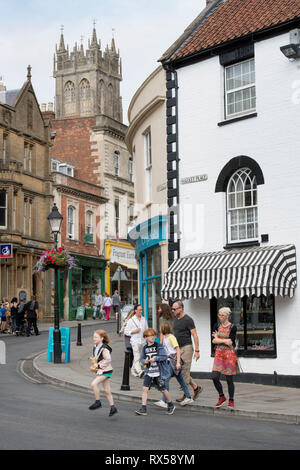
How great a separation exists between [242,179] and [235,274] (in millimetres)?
2653

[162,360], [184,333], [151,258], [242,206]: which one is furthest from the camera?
[151,258]

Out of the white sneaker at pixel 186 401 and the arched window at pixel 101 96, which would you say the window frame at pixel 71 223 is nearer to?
the white sneaker at pixel 186 401

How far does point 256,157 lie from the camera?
655 inches

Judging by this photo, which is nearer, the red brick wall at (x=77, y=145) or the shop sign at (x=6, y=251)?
the shop sign at (x=6, y=251)

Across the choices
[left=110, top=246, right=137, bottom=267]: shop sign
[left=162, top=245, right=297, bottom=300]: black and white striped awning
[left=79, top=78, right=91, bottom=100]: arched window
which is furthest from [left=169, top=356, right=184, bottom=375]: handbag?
[left=79, top=78, right=91, bottom=100]: arched window

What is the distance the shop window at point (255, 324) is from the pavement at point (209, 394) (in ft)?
2.70

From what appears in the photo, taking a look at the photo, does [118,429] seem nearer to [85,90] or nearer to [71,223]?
[71,223]

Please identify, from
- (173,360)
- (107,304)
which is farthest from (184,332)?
(107,304)

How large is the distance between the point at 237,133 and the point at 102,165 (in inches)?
1474

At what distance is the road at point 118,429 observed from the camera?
347 inches

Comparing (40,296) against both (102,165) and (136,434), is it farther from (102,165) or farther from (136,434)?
(136,434)

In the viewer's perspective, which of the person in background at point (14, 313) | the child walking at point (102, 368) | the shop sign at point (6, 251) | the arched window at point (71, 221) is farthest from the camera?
the arched window at point (71, 221)

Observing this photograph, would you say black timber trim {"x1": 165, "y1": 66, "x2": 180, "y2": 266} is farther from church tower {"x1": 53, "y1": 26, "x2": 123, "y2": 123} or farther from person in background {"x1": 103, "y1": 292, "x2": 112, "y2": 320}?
church tower {"x1": 53, "y1": 26, "x2": 123, "y2": 123}

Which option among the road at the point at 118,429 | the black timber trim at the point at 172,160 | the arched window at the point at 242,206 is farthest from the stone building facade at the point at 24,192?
the road at the point at 118,429
